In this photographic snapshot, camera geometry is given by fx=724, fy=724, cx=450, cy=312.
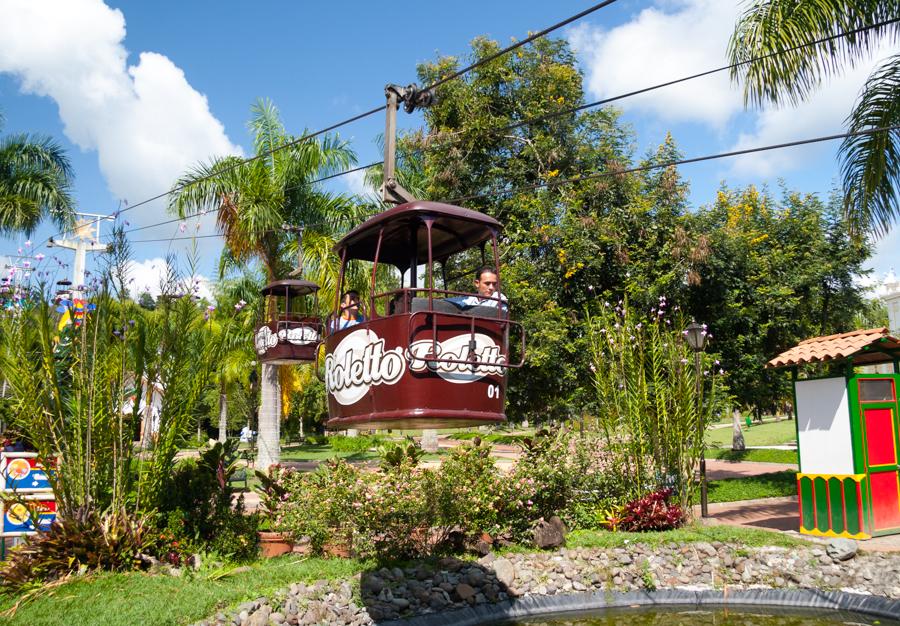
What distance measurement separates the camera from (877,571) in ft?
31.3

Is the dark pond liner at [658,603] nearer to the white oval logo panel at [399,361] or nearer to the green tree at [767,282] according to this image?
the white oval logo panel at [399,361]

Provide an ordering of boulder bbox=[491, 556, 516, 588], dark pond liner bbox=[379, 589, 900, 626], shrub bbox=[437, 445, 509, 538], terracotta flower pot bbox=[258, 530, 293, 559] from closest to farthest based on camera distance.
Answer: dark pond liner bbox=[379, 589, 900, 626], boulder bbox=[491, 556, 516, 588], shrub bbox=[437, 445, 509, 538], terracotta flower pot bbox=[258, 530, 293, 559]

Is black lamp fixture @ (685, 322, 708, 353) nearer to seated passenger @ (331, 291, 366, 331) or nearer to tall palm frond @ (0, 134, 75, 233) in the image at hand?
seated passenger @ (331, 291, 366, 331)

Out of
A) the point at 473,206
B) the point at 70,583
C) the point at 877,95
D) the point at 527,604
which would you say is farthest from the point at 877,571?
the point at 473,206

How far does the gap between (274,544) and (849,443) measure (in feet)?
28.6

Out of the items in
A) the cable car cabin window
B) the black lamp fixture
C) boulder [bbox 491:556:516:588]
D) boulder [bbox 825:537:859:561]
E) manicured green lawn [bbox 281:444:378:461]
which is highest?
the black lamp fixture

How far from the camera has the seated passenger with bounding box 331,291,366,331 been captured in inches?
242

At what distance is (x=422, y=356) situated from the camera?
17.1ft

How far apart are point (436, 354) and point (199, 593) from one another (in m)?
4.80

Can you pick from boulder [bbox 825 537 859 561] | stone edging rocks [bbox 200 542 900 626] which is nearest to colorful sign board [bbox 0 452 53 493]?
stone edging rocks [bbox 200 542 900 626]

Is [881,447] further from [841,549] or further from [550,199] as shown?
[550,199]

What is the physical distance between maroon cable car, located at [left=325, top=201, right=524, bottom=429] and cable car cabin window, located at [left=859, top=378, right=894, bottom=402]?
8.18 meters

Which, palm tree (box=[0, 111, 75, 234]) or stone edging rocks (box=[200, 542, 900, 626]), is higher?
palm tree (box=[0, 111, 75, 234])

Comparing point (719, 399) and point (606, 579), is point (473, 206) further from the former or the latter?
point (606, 579)
